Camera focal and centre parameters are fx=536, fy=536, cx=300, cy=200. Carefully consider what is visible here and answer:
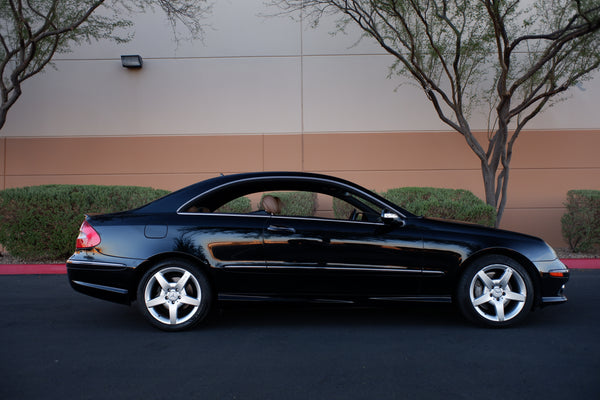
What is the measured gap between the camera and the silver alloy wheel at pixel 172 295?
4773mm

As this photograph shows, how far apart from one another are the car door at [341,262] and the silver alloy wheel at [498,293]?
1.81 feet

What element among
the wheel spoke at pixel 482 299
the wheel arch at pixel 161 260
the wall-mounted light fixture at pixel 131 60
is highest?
the wall-mounted light fixture at pixel 131 60

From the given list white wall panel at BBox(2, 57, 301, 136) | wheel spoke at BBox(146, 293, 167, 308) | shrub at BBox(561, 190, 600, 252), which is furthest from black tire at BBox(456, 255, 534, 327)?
white wall panel at BBox(2, 57, 301, 136)

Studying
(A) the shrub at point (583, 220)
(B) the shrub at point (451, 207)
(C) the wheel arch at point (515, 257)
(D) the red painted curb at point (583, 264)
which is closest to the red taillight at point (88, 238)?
(C) the wheel arch at point (515, 257)

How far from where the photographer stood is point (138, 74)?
1205 cm

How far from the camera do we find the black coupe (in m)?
4.81

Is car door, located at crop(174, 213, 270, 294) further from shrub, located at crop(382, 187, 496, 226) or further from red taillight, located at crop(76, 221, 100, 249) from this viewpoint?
shrub, located at crop(382, 187, 496, 226)

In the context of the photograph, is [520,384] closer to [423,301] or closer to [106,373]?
[423,301]

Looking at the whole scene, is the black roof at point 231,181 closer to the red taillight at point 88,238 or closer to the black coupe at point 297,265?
the black coupe at point 297,265

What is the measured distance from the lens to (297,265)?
4.84 meters

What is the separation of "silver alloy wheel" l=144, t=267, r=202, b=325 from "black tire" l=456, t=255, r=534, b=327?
241 cm

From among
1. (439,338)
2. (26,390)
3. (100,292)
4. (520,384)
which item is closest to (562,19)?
(439,338)

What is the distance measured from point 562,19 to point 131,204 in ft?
29.3

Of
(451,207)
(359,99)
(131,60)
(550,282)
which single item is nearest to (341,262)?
(550,282)
